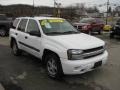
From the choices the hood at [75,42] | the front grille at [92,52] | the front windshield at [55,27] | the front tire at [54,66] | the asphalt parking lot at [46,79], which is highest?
the front windshield at [55,27]

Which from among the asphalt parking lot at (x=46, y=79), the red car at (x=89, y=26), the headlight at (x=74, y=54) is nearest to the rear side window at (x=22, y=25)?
the asphalt parking lot at (x=46, y=79)

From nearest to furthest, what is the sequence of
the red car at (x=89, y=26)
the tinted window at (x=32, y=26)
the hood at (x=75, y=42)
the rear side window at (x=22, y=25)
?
the hood at (x=75, y=42), the tinted window at (x=32, y=26), the rear side window at (x=22, y=25), the red car at (x=89, y=26)

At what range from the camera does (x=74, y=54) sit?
15.9 feet

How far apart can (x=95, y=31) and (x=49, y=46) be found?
12.5m

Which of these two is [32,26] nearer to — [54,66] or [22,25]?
[22,25]

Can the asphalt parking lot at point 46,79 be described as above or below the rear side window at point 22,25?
below

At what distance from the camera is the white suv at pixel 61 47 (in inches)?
192

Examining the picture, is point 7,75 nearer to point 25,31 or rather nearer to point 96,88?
point 25,31

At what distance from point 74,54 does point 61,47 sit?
1.26 feet

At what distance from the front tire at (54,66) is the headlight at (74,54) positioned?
1.33ft

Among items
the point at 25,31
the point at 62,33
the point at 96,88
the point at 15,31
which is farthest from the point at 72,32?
the point at 15,31

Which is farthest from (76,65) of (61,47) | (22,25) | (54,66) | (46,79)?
A: (22,25)

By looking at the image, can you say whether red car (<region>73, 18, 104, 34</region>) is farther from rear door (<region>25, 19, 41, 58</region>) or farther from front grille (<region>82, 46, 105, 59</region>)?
front grille (<region>82, 46, 105, 59</region>)

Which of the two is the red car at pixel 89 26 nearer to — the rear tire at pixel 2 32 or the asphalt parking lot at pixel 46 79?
the rear tire at pixel 2 32
